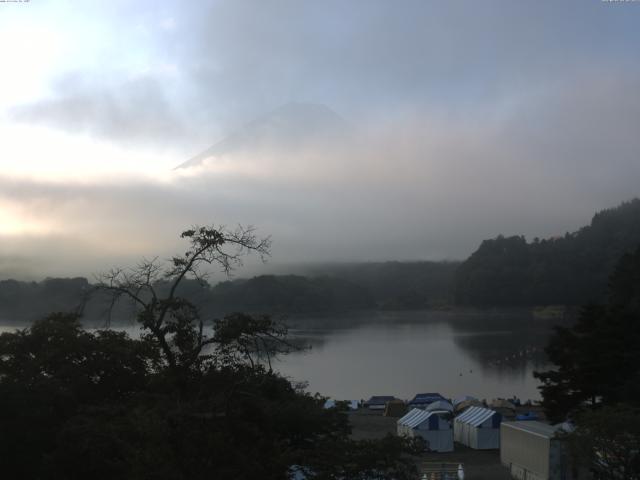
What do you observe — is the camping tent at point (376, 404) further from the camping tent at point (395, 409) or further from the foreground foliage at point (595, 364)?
the foreground foliage at point (595, 364)

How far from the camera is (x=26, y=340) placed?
705 centimetres

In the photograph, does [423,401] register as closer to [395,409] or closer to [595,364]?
[395,409]

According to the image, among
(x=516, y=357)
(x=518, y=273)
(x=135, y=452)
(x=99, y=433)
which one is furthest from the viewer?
(x=518, y=273)

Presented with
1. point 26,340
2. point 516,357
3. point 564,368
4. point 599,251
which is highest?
point 599,251

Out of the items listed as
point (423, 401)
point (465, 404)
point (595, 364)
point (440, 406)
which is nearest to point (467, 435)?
point (440, 406)

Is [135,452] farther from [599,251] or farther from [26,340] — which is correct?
[599,251]

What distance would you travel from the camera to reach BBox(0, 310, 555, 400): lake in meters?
25.2

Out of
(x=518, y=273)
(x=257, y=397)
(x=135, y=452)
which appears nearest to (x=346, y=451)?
(x=257, y=397)

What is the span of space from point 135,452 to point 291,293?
71575 mm

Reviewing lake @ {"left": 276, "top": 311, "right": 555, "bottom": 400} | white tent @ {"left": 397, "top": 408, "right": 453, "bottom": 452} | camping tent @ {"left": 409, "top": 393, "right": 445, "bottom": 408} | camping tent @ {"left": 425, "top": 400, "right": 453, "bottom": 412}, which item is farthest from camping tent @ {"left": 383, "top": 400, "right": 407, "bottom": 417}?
white tent @ {"left": 397, "top": 408, "right": 453, "bottom": 452}

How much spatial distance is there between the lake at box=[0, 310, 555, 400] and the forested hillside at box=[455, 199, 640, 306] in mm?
14893

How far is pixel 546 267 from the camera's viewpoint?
246 ft

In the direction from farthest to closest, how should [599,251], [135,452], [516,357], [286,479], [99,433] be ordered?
1. [599,251]
2. [516,357]
3. [99,433]
4. [286,479]
5. [135,452]

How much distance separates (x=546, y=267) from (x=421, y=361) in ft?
152
